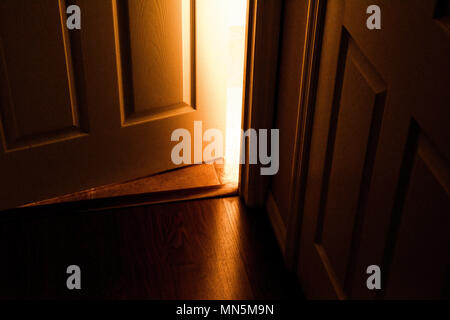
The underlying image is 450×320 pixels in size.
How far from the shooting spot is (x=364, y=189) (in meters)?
1.05

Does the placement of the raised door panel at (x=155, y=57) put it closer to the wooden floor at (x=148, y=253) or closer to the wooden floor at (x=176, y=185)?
the wooden floor at (x=176, y=185)

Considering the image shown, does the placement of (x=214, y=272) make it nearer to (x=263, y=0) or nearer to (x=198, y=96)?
(x=198, y=96)

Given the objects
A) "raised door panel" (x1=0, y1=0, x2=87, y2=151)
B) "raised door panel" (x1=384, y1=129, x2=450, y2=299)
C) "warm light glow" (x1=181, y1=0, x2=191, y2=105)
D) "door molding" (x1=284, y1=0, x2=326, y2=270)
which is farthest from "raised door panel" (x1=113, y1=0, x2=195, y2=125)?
"raised door panel" (x1=384, y1=129, x2=450, y2=299)

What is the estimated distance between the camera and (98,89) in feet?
5.50

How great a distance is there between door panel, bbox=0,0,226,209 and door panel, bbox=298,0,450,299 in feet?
2.28

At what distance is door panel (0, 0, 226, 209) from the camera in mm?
1538

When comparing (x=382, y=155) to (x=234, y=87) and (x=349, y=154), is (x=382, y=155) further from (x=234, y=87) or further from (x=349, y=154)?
(x=234, y=87)

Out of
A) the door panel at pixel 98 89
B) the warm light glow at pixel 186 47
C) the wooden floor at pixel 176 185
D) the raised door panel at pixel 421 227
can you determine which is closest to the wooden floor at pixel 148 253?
the wooden floor at pixel 176 185

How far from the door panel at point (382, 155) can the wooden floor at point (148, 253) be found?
0.29 metres

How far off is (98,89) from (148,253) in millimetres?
565

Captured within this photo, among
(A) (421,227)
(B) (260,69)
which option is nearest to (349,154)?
(A) (421,227)

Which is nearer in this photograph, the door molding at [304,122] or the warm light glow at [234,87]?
the door molding at [304,122]

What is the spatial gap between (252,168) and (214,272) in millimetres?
394

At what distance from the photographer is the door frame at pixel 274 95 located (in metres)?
1.24
